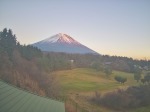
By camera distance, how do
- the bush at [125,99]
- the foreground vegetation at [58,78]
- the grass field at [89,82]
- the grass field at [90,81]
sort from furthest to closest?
the grass field at [90,81] < the grass field at [89,82] < the bush at [125,99] < the foreground vegetation at [58,78]

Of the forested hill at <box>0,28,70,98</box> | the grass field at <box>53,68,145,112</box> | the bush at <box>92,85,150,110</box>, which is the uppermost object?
the forested hill at <box>0,28,70,98</box>

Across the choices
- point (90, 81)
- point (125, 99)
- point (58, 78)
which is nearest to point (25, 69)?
point (58, 78)

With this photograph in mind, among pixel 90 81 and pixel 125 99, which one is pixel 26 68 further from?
pixel 90 81

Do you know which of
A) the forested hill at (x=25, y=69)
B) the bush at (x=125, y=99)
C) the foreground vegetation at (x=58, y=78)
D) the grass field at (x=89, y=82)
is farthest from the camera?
the grass field at (x=89, y=82)

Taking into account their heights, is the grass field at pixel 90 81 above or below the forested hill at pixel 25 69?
below

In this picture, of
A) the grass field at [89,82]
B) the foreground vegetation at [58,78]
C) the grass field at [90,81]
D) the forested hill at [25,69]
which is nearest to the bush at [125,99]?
the foreground vegetation at [58,78]

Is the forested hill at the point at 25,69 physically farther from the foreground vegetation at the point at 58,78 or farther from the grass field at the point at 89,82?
the grass field at the point at 89,82

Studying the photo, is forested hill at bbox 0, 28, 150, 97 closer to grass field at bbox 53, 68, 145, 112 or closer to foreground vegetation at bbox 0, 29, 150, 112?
foreground vegetation at bbox 0, 29, 150, 112

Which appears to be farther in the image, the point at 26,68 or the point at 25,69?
the point at 26,68

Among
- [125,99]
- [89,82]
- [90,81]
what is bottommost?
[125,99]

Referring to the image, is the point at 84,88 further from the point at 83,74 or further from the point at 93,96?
the point at 83,74

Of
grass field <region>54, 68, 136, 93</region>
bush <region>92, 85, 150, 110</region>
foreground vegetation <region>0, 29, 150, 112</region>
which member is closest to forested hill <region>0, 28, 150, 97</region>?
foreground vegetation <region>0, 29, 150, 112</region>
